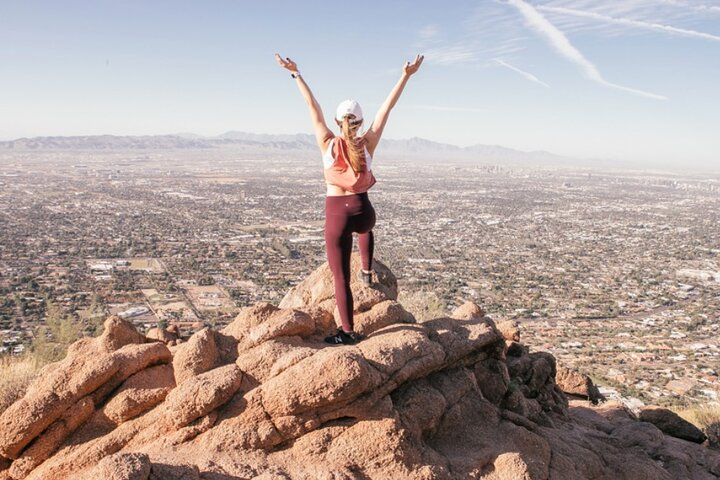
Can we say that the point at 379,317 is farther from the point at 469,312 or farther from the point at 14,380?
the point at 14,380

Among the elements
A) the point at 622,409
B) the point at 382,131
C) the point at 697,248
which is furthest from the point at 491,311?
the point at 697,248

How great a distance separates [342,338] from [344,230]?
1428 mm

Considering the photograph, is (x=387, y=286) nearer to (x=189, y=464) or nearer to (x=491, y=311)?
(x=189, y=464)

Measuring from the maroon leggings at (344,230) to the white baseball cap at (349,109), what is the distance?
0.97 metres

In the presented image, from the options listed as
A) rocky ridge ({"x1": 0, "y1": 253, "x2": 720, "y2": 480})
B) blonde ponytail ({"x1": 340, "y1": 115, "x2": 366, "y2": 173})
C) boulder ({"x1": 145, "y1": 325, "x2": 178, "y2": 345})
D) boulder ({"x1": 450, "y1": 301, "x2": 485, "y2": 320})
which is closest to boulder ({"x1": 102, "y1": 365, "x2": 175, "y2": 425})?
rocky ridge ({"x1": 0, "y1": 253, "x2": 720, "y2": 480})

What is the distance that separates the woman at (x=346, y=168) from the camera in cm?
599

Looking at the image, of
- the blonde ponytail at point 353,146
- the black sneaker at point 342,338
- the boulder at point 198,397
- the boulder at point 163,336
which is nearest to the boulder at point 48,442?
the boulder at point 198,397

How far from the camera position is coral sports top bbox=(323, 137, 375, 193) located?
6.18m

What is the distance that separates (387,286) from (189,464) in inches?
174

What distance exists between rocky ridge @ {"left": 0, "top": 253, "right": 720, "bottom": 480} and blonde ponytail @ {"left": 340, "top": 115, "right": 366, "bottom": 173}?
212 centimetres

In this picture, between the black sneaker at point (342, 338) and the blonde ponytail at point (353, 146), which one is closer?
the blonde ponytail at point (353, 146)

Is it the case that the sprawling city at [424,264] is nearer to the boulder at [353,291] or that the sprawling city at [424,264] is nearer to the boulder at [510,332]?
the boulder at [510,332]

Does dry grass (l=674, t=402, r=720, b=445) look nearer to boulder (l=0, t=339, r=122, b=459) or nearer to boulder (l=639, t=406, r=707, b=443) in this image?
boulder (l=639, t=406, r=707, b=443)

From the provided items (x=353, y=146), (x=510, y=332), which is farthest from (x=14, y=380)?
(x=510, y=332)
